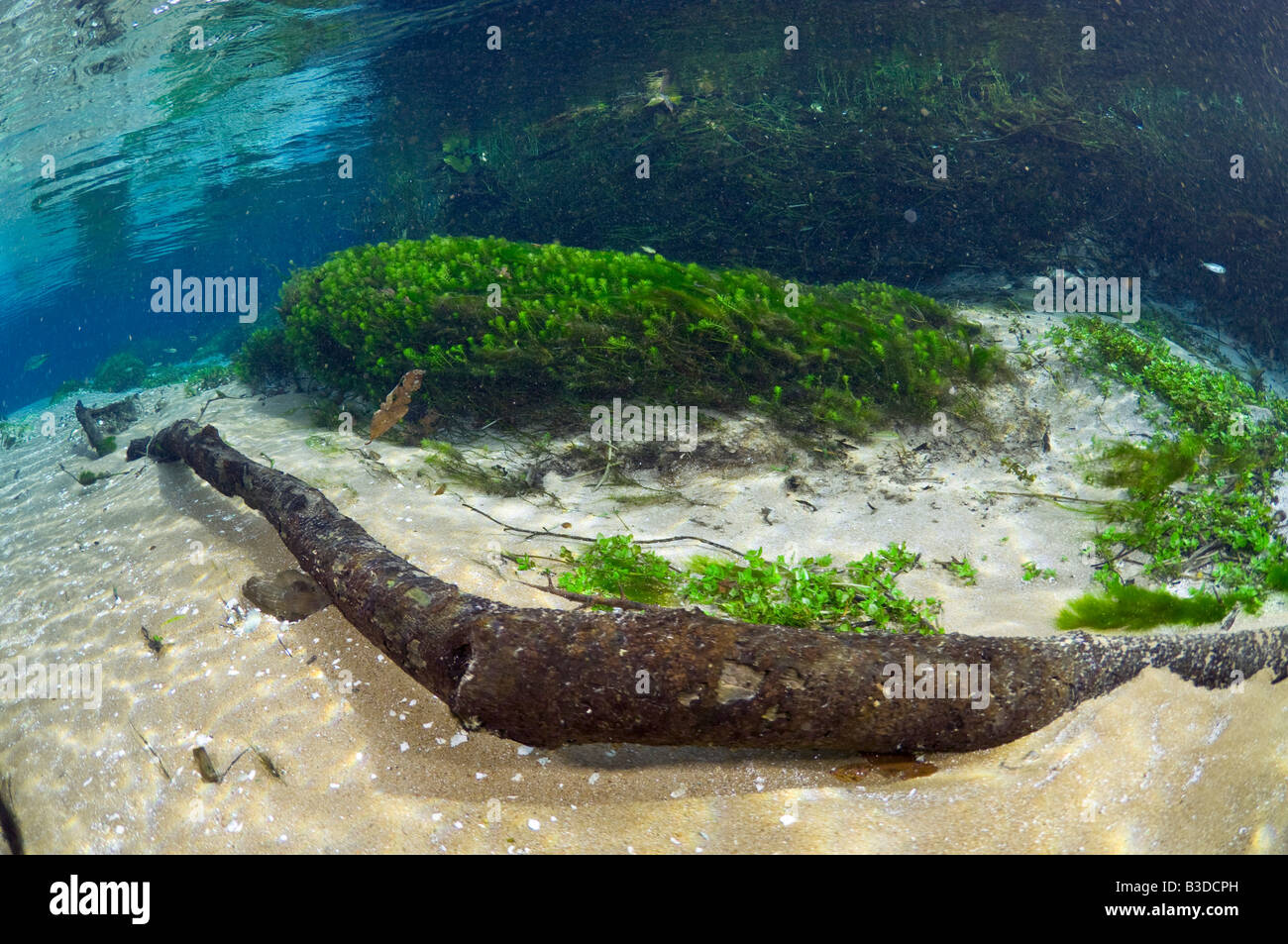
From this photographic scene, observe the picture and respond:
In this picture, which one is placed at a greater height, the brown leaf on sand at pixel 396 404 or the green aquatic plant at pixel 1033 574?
the brown leaf on sand at pixel 396 404

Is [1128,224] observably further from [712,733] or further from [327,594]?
[327,594]

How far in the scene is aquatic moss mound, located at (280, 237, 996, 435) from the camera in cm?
677

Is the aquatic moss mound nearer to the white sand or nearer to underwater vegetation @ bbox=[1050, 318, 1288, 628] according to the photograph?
the white sand

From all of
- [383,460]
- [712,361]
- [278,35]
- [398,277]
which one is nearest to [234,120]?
[278,35]

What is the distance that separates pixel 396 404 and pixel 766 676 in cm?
629

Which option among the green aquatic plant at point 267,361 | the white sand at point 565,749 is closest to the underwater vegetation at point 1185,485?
the white sand at point 565,749

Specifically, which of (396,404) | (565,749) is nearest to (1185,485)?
(565,749)

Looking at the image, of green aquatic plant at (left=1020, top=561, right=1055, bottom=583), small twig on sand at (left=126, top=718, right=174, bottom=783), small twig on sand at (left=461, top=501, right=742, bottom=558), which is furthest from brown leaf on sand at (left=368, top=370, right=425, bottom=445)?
green aquatic plant at (left=1020, top=561, right=1055, bottom=583)

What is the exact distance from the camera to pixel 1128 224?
10.6m

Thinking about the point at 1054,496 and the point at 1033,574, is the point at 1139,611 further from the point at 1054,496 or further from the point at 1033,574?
the point at 1054,496

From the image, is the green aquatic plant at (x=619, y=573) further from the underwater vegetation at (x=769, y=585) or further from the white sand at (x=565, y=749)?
the white sand at (x=565, y=749)

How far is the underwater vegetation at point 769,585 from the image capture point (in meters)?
3.91

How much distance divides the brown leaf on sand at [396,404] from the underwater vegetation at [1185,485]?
681 cm

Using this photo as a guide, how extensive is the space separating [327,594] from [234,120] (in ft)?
91.4
